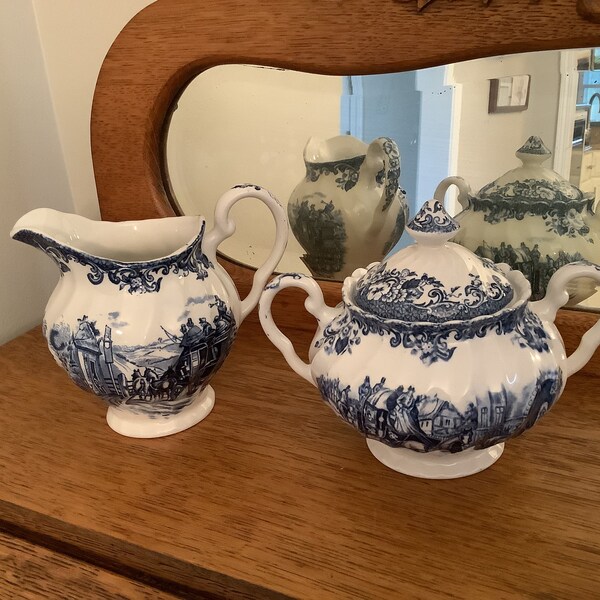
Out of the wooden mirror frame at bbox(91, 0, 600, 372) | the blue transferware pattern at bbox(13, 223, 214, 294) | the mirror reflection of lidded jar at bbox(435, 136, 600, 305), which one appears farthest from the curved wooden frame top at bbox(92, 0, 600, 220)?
the blue transferware pattern at bbox(13, 223, 214, 294)

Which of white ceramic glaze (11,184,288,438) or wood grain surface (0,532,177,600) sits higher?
white ceramic glaze (11,184,288,438)

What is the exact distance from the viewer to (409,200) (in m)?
0.64

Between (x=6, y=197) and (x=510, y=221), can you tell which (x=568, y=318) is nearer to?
(x=510, y=221)

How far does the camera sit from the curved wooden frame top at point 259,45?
53cm

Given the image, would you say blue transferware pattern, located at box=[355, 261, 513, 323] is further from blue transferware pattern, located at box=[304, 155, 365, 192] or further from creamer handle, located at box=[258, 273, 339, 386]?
blue transferware pattern, located at box=[304, 155, 365, 192]

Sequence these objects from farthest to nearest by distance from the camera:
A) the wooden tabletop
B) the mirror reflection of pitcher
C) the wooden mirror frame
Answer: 1. the mirror reflection of pitcher
2. the wooden mirror frame
3. the wooden tabletop

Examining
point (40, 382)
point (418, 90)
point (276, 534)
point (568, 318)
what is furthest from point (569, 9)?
point (40, 382)

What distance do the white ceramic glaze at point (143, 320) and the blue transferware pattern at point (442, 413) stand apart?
134 millimetres

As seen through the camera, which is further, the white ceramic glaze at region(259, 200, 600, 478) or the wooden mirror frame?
the wooden mirror frame

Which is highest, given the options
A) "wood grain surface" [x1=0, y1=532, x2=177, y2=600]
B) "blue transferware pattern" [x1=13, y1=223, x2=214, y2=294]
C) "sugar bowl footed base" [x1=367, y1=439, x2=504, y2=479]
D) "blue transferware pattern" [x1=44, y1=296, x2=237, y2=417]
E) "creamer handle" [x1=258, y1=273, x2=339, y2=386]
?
"blue transferware pattern" [x1=13, y1=223, x2=214, y2=294]

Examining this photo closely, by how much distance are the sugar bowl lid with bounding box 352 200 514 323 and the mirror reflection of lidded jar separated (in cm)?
15

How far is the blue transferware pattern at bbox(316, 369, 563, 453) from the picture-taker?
1.37ft

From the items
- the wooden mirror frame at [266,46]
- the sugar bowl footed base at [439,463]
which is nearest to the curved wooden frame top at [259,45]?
the wooden mirror frame at [266,46]

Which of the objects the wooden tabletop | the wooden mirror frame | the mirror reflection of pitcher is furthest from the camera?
the mirror reflection of pitcher
